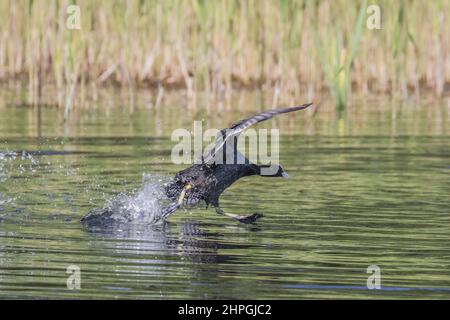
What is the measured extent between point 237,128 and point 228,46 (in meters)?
7.94

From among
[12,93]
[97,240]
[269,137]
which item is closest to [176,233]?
[97,240]

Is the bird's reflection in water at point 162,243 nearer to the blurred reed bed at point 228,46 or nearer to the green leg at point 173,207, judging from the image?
the green leg at point 173,207

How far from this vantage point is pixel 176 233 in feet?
23.3

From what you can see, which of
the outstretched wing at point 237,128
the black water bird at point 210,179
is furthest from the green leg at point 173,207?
the outstretched wing at point 237,128

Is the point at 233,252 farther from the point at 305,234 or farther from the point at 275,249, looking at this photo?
the point at 305,234

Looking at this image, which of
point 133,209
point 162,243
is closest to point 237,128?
point 162,243

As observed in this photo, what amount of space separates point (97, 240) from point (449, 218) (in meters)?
2.38

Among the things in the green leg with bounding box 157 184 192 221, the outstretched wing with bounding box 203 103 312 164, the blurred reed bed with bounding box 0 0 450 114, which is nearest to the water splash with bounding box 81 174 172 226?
→ the green leg with bounding box 157 184 192 221

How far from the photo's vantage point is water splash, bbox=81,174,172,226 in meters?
7.39

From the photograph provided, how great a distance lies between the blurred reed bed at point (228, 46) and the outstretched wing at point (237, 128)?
16.5 feet

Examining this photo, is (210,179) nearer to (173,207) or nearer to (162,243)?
(173,207)

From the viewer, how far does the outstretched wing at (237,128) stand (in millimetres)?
6859

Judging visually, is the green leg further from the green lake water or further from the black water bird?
the green lake water

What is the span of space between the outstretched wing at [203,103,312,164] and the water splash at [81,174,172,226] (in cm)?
45
